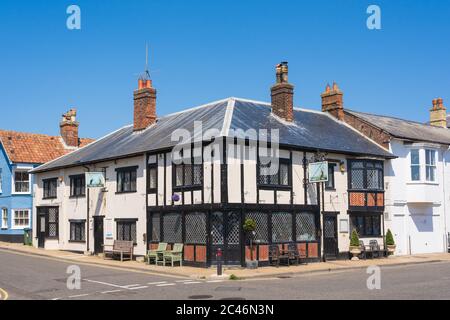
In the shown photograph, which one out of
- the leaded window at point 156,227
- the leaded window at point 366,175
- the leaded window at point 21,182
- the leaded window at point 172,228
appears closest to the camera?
the leaded window at point 172,228

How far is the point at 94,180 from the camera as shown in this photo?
29.0 metres

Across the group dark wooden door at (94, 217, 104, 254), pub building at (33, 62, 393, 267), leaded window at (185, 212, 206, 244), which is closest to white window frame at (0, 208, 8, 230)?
pub building at (33, 62, 393, 267)

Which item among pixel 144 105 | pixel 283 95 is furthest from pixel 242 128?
pixel 144 105

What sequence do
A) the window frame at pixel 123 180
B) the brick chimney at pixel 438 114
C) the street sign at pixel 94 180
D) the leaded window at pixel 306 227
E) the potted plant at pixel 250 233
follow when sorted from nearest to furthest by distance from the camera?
A: the potted plant at pixel 250 233 < the leaded window at pixel 306 227 < the window frame at pixel 123 180 < the street sign at pixel 94 180 < the brick chimney at pixel 438 114

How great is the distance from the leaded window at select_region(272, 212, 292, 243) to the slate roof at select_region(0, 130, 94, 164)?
2384cm

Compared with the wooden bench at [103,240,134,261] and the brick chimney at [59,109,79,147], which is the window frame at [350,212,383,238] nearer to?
the wooden bench at [103,240,134,261]

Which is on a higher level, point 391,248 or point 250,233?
point 250,233

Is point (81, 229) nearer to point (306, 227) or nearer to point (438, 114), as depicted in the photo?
point (306, 227)

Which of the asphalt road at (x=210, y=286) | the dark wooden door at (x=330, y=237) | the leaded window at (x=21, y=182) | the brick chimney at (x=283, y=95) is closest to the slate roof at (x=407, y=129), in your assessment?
the brick chimney at (x=283, y=95)

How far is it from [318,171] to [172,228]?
23.6ft

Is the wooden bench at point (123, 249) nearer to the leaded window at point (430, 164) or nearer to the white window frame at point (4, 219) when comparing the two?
the white window frame at point (4, 219)

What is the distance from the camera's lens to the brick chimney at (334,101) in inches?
1293

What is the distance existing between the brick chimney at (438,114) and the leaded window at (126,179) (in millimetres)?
24010

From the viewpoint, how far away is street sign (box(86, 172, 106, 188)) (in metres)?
29.0
